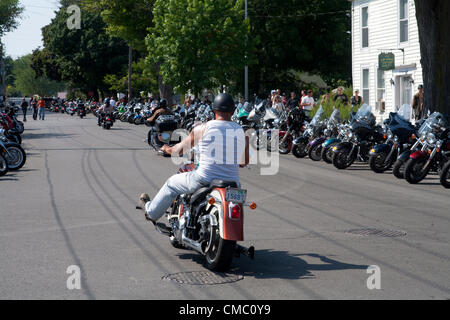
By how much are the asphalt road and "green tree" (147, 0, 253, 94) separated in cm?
2667

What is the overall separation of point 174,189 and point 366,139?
10.9 m

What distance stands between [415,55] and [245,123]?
9.71 m

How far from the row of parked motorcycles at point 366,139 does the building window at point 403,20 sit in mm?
10282

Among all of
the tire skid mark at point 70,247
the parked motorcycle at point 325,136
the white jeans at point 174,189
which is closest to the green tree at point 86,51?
the parked motorcycle at point 325,136

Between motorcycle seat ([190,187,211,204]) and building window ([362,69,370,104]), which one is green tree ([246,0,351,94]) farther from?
motorcycle seat ([190,187,211,204])

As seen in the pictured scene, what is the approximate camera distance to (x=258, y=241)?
8.09 metres

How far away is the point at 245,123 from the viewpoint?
24.4 m

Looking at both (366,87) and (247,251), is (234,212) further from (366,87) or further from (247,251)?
(366,87)

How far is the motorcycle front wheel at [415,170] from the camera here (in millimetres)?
13828

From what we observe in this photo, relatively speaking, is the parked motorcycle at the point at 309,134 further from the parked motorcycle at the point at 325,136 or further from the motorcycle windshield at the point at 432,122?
the motorcycle windshield at the point at 432,122

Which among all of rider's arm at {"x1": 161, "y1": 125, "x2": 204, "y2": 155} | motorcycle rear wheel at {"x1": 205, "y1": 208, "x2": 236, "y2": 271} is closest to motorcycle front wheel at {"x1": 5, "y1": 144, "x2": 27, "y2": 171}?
rider's arm at {"x1": 161, "y1": 125, "x2": 204, "y2": 155}

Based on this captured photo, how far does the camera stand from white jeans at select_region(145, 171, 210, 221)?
6.96 metres

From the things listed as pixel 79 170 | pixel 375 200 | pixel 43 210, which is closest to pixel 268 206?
pixel 375 200

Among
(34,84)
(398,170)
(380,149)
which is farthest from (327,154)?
(34,84)
